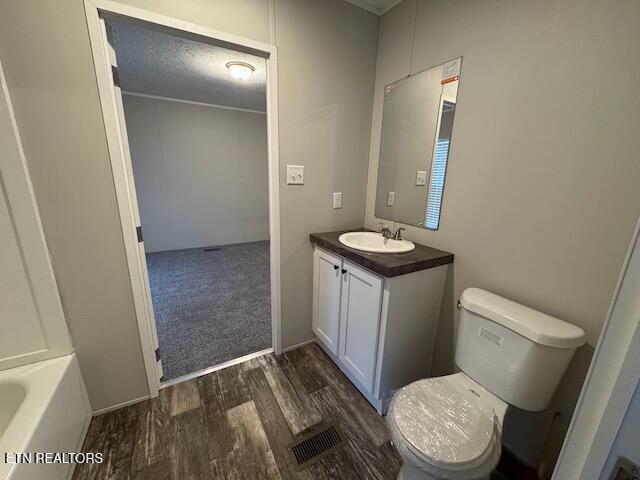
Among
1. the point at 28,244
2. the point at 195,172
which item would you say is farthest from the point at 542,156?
the point at 195,172

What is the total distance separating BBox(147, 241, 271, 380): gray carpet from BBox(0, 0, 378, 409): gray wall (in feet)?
1.23

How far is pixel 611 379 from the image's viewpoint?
1.32 feet

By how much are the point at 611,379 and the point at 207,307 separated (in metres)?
2.71

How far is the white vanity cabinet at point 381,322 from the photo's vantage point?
1.32m

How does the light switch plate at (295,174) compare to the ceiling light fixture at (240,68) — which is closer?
the light switch plate at (295,174)

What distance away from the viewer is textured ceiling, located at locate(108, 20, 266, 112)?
2.13 m

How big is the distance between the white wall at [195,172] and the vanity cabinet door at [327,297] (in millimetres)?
3241

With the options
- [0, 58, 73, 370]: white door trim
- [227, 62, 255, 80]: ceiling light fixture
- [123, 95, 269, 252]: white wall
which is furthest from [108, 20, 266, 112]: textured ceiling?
[0, 58, 73, 370]: white door trim

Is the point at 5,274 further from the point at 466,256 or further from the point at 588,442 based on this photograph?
the point at 466,256

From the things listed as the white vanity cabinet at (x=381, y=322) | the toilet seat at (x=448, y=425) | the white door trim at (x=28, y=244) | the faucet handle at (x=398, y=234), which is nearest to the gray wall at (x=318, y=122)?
the white vanity cabinet at (x=381, y=322)

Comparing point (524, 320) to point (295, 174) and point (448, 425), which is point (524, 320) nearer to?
point (448, 425)

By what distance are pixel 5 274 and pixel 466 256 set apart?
220 cm

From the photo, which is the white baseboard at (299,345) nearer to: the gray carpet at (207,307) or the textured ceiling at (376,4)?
the gray carpet at (207,307)

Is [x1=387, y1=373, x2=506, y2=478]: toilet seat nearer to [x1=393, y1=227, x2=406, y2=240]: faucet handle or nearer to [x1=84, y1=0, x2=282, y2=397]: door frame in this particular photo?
[x1=393, y1=227, x2=406, y2=240]: faucet handle
